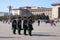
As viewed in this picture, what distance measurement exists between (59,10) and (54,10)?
4.03 meters

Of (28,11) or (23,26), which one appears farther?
(28,11)

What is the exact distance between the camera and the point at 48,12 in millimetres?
155375

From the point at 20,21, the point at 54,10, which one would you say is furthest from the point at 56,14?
the point at 20,21

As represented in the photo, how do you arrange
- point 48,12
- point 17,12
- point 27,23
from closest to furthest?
point 27,23 → point 48,12 → point 17,12

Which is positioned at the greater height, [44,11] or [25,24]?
[25,24]

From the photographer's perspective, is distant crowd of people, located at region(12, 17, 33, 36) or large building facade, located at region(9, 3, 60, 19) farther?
large building facade, located at region(9, 3, 60, 19)

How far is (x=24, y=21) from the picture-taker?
15844mm

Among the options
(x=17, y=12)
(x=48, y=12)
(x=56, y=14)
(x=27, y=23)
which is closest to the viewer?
(x=27, y=23)

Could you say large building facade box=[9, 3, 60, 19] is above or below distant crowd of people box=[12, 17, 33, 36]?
below

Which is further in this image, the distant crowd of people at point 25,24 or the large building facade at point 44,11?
the large building facade at point 44,11

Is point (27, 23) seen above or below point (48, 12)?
above

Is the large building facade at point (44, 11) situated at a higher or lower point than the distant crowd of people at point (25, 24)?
lower

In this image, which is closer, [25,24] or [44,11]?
[25,24]

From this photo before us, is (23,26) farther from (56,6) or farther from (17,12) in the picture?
(17,12)
